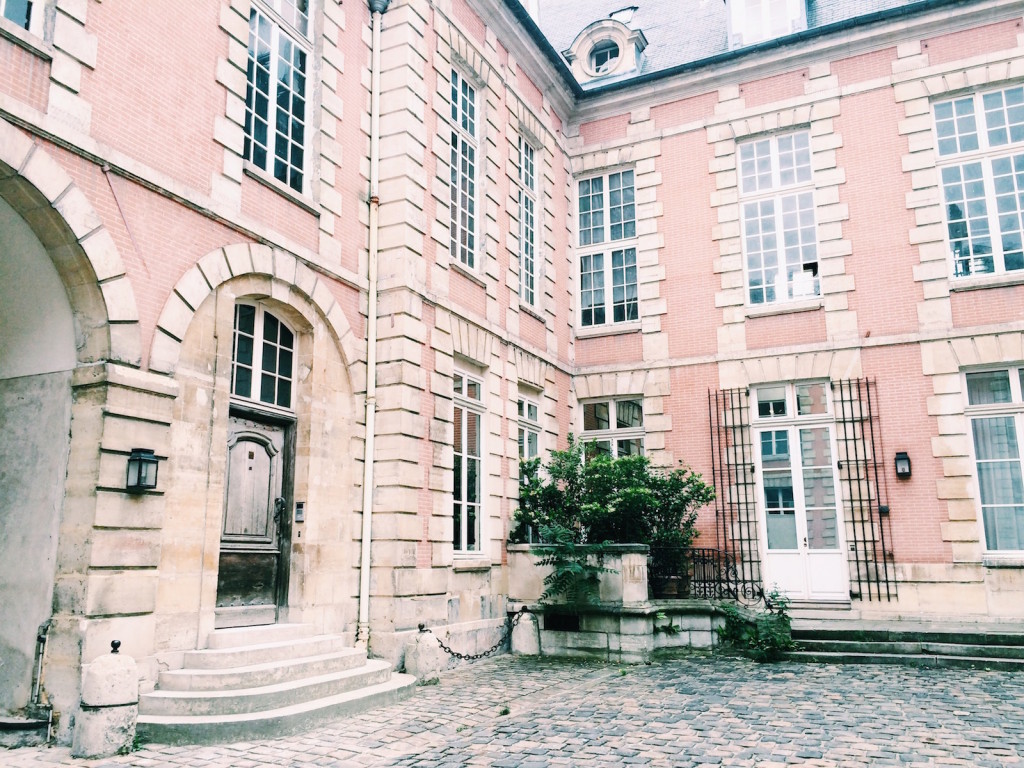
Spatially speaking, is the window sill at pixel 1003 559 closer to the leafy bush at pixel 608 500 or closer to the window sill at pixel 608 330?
the leafy bush at pixel 608 500

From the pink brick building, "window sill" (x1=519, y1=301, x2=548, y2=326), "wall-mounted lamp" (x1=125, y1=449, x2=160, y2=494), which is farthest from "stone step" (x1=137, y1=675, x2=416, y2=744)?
"window sill" (x1=519, y1=301, x2=548, y2=326)

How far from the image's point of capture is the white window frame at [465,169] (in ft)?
34.2

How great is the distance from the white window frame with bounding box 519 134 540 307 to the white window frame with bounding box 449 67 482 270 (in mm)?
1288

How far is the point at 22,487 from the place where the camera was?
5.91 m

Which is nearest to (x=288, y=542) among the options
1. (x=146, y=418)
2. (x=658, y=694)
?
(x=146, y=418)

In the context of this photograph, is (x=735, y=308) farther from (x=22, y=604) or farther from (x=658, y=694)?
(x=22, y=604)

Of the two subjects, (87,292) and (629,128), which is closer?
(87,292)

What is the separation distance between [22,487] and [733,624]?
7702mm

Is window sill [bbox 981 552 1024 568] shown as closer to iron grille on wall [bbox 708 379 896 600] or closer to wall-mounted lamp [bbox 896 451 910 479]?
iron grille on wall [bbox 708 379 896 600]

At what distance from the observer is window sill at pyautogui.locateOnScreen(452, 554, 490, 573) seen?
9.24 m

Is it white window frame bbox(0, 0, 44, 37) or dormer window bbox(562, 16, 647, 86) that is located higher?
dormer window bbox(562, 16, 647, 86)

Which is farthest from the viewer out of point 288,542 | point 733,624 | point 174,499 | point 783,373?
point 783,373

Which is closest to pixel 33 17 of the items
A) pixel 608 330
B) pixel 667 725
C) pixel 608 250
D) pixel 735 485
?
pixel 667 725

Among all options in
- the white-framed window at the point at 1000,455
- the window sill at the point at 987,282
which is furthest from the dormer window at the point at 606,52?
the white-framed window at the point at 1000,455
